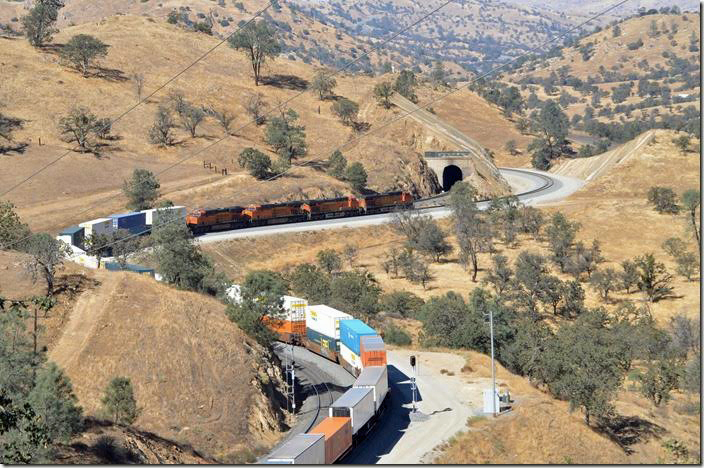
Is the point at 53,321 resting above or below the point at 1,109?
below

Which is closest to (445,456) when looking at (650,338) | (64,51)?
(650,338)

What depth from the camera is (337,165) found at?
13138 cm

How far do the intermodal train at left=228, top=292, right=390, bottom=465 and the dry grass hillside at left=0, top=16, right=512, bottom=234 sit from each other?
137ft

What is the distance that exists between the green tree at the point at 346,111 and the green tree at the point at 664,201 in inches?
2135

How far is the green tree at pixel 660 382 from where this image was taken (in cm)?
6125

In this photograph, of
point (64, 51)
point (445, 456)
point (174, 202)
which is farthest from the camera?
point (64, 51)

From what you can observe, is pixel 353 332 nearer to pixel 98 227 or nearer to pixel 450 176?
A: pixel 98 227

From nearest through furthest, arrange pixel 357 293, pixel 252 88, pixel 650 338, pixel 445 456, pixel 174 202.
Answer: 1. pixel 445 456
2. pixel 650 338
3. pixel 357 293
4. pixel 174 202
5. pixel 252 88

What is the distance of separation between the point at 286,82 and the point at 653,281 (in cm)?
9626

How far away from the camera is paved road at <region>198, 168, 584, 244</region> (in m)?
107

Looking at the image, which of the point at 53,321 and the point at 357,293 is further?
the point at 357,293

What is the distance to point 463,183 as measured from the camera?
433 feet

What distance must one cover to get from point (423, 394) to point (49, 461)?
26.5 meters

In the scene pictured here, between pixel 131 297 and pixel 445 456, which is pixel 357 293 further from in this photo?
pixel 445 456
